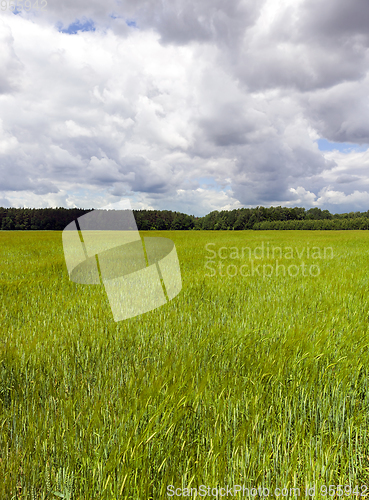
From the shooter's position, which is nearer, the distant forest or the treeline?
the distant forest

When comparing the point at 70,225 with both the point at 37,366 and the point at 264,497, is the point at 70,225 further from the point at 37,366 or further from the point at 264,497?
the point at 264,497

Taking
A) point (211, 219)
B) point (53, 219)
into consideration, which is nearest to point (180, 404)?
point (53, 219)

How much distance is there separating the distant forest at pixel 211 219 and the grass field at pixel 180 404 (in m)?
91.6

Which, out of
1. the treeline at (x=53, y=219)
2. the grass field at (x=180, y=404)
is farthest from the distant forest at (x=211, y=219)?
the grass field at (x=180, y=404)

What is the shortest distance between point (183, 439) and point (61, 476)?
743mm

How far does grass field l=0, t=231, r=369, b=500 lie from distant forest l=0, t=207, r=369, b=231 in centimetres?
9156

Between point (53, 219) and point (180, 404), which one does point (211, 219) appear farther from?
point (180, 404)

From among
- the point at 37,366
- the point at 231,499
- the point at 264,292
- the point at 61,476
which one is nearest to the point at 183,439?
the point at 231,499

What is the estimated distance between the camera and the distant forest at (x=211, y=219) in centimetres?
10288

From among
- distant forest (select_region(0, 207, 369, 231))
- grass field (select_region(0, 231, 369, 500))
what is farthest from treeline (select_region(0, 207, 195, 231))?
grass field (select_region(0, 231, 369, 500))

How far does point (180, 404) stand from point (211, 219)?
425 ft

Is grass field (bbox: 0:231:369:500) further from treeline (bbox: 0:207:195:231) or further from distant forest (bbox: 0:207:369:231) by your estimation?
treeline (bbox: 0:207:195:231)

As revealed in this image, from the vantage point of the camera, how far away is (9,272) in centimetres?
884

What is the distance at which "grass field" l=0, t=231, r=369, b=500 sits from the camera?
1502 millimetres
